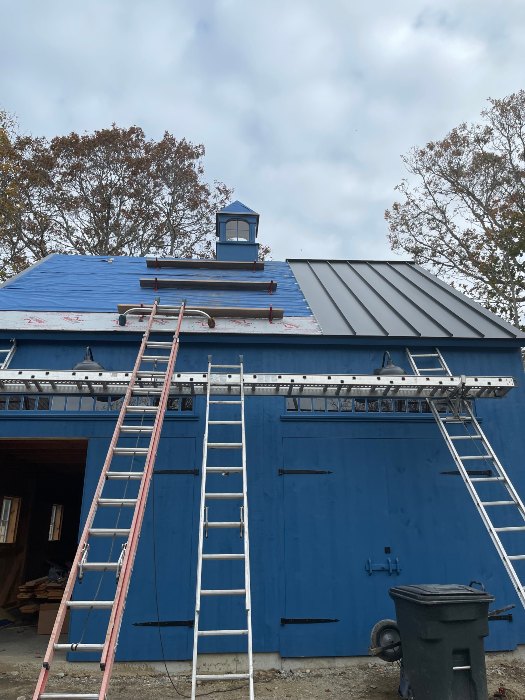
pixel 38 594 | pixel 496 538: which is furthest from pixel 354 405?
pixel 38 594

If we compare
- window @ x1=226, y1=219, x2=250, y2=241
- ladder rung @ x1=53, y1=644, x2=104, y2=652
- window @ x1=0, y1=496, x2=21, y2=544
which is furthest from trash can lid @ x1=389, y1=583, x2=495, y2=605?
window @ x1=226, y1=219, x2=250, y2=241

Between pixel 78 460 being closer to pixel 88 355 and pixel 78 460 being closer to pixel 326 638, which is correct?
pixel 88 355

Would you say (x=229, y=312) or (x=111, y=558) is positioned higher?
(x=229, y=312)

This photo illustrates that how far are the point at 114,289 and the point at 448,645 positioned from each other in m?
9.51

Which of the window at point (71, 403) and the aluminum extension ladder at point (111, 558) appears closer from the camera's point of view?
the aluminum extension ladder at point (111, 558)

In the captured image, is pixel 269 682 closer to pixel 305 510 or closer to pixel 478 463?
pixel 305 510

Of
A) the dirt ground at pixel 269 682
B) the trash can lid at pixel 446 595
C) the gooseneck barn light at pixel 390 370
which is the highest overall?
the gooseneck barn light at pixel 390 370

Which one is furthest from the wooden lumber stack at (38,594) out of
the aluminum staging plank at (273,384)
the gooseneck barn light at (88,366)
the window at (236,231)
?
the window at (236,231)

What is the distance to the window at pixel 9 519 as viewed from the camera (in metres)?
12.8

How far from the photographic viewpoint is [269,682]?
7035mm

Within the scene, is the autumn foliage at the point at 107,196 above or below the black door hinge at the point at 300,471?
above

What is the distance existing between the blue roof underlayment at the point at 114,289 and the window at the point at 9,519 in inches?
212

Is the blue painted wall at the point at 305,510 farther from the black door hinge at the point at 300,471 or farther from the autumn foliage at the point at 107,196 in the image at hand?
the autumn foliage at the point at 107,196

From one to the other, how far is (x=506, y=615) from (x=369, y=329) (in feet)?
16.7
